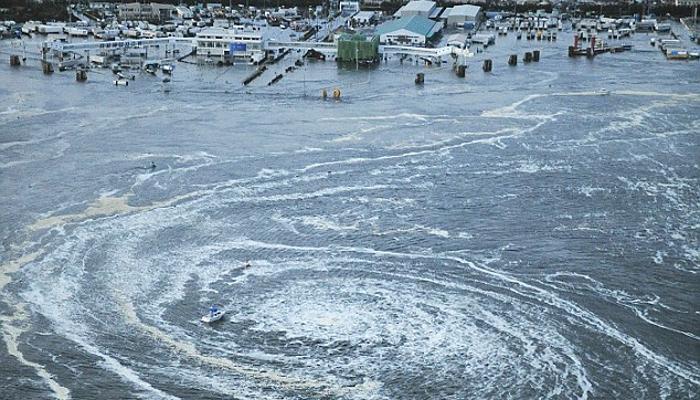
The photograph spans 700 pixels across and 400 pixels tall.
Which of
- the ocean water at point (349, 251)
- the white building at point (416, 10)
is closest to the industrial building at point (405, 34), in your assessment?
the white building at point (416, 10)

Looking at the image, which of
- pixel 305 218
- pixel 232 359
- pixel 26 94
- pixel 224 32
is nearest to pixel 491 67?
pixel 224 32

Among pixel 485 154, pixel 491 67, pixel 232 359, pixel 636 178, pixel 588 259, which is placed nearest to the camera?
pixel 232 359

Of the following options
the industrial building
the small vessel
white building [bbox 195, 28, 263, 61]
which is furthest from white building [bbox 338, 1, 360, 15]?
the small vessel

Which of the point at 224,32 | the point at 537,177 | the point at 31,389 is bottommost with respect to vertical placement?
the point at 31,389

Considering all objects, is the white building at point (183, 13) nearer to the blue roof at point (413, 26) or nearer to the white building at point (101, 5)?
the white building at point (101, 5)

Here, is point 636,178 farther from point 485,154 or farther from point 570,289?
point 570,289

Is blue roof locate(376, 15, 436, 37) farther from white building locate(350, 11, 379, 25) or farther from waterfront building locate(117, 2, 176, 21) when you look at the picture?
waterfront building locate(117, 2, 176, 21)
